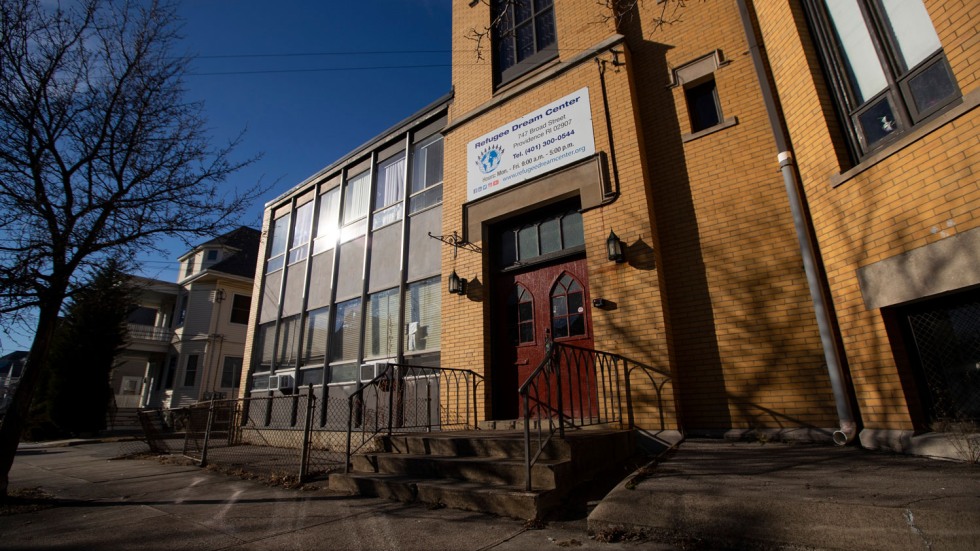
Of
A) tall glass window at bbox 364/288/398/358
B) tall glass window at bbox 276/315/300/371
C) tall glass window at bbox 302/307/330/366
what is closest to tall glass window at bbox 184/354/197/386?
tall glass window at bbox 276/315/300/371

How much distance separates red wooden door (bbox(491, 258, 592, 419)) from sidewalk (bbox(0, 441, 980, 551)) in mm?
2456

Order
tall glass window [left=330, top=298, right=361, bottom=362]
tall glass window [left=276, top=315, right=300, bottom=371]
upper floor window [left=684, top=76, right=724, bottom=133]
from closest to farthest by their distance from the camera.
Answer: upper floor window [left=684, top=76, right=724, bottom=133]
tall glass window [left=330, top=298, right=361, bottom=362]
tall glass window [left=276, top=315, right=300, bottom=371]

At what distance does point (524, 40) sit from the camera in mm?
9250

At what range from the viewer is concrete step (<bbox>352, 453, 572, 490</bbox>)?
396 centimetres

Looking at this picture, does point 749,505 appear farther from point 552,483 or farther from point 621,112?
point 621,112

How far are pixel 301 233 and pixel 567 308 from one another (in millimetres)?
9695

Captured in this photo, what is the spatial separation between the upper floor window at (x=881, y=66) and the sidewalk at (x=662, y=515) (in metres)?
3.36

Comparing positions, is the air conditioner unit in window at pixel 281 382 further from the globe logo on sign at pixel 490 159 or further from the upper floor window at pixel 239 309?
the upper floor window at pixel 239 309

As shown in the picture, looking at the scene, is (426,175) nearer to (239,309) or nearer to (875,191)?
(875,191)

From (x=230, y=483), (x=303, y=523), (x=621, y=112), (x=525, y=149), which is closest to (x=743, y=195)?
(x=621, y=112)

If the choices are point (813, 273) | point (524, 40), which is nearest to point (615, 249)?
point (813, 273)

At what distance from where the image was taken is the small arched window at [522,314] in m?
7.52

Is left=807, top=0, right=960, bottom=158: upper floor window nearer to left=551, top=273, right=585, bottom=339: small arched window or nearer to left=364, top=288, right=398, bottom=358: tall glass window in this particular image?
left=551, top=273, right=585, bottom=339: small arched window

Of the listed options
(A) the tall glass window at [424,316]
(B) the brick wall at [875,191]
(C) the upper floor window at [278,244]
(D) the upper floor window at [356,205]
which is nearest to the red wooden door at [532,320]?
(A) the tall glass window at [424,316]
